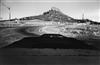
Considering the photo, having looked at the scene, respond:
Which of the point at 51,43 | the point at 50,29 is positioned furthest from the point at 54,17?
the point at 51,43

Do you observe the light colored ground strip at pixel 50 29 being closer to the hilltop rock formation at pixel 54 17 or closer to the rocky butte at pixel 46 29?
the rocky butte at pixel 46 29

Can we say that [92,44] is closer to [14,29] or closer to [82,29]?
[82,29]

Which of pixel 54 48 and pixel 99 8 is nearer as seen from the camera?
pixel 54 48

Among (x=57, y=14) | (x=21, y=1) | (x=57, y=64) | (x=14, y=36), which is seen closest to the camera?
(x=57, y=64)

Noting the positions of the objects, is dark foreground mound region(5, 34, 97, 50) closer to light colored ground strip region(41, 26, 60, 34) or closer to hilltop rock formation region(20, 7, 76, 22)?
light colored ground strip region(41, 26, 60, 34)

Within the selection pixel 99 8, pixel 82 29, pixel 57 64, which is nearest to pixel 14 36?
pixel 57 64

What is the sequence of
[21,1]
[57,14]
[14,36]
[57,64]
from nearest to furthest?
[57,64] < [14,36] < [57,14] < [21,1]

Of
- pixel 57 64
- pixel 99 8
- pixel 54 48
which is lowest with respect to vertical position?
pixel 57 64
